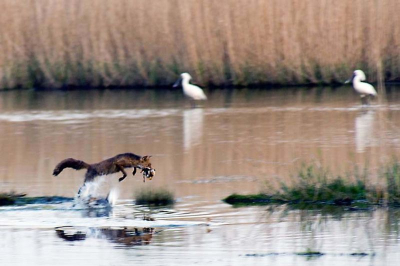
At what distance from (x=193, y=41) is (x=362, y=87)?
12.7ft

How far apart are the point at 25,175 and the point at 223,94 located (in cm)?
891

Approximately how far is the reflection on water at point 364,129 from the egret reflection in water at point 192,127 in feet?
6.79

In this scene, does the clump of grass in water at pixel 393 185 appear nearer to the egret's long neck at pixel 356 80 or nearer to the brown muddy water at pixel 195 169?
the brown muddy water at pixel 195 169

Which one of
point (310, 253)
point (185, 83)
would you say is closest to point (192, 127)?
point (185, 83)

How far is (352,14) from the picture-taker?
18.5 m

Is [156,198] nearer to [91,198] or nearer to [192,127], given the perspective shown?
[91,198]

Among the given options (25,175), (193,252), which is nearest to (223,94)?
(25,175)

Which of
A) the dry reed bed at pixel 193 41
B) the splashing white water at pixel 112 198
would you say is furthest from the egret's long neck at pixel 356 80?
the splashing white water at pixel 112 198

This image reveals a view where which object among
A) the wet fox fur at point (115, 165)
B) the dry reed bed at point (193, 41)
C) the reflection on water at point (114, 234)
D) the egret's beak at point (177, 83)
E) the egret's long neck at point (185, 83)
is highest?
the dry reed bed at point (193, 41)

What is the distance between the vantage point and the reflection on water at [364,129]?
11502 millimetres

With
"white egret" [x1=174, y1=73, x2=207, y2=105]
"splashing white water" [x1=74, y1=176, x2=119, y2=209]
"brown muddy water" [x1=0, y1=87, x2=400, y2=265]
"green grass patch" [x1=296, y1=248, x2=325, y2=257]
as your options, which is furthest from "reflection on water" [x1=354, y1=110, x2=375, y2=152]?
"green grass patch" [x1=296, y1=248, x2=325, y2=257]

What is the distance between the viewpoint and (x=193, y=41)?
18.8 metres

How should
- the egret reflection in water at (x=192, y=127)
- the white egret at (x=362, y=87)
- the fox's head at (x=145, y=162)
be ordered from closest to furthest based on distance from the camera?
1. the fox's head at (x=145, y=162)
2. the egret reflection in water at (x=192, y=127)
3. the white egret at (x=362, y=87)

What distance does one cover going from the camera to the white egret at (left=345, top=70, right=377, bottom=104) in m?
16.5
